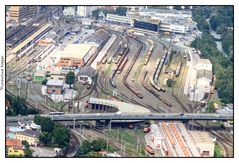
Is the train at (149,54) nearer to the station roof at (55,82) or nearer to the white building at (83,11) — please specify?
the station roof at (55,82)

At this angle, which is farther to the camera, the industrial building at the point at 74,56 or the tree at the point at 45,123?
the industrial building at the point at 74,56

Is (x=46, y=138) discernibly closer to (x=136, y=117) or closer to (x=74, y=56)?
(x=136, y=117)

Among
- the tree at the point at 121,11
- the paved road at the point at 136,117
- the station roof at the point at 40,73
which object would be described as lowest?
the paved road at the point at 136,117

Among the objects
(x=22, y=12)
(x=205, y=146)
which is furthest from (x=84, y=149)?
(x=22, y=12)

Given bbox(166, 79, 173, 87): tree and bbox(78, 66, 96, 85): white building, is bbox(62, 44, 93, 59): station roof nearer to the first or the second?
bbox(78, 66, 96, 85): white building

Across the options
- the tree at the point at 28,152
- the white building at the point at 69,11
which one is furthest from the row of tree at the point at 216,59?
the tree at the point at 28,152

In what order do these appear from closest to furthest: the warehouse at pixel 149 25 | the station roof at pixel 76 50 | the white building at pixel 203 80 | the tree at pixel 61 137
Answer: the tree at pixel 61 137 → the white building at pixel 203 80 → the station roof at pixel 76 50 → the warehouse at pixel 149 25

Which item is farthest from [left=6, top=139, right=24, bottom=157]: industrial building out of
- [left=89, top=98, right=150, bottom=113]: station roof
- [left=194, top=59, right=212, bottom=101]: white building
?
[left=194, top=59, right=212, bottom=101]: white building
